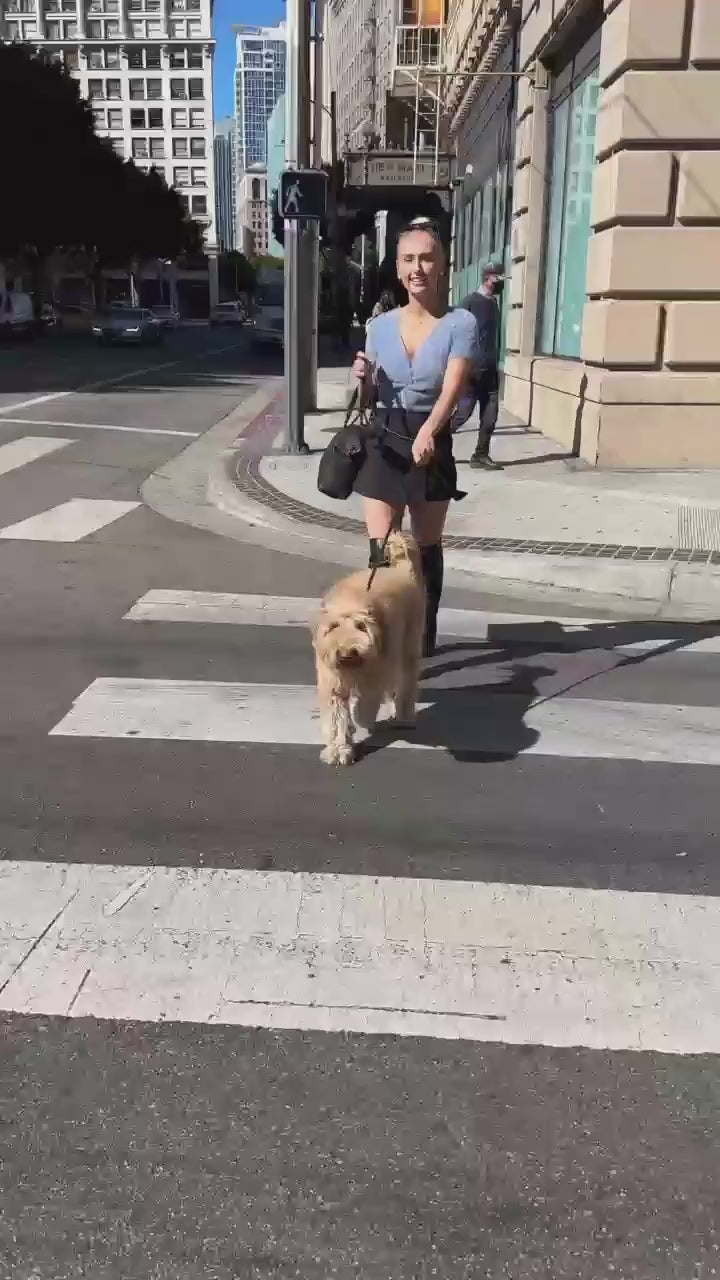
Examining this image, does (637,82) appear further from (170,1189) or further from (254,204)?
(254,204)

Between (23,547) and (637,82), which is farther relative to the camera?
(637,82)

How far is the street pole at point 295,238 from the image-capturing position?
38.0 feet

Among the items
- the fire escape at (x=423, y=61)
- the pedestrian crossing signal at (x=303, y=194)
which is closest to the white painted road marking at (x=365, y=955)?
the pedestrian crossing signal at (x=303, y=194)

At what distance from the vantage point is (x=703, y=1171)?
84.5 inches

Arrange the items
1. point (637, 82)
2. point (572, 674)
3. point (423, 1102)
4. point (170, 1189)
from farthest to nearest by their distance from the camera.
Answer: point (637, 82) → point (572, 674) → point (423, 1102) → point (170, 1189)

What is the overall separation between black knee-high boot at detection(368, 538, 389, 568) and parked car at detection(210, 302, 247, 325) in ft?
297

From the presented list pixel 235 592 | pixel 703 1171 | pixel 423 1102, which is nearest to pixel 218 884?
pixel 423 1102

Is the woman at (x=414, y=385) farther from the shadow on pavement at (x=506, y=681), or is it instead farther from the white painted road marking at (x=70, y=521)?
the white painted road marking at (x=70, y=521)

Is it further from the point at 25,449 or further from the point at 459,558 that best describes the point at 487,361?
the point at 25,449

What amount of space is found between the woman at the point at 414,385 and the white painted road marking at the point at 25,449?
752cm

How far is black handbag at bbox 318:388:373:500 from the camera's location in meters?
4.63

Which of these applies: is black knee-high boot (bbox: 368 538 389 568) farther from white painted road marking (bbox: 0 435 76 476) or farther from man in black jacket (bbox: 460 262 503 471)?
white painted road marking (bbox: 0 435 76 476)

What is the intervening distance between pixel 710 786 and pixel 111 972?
7.77 feet

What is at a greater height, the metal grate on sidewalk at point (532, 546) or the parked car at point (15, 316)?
the parked car at point (15, 316)
